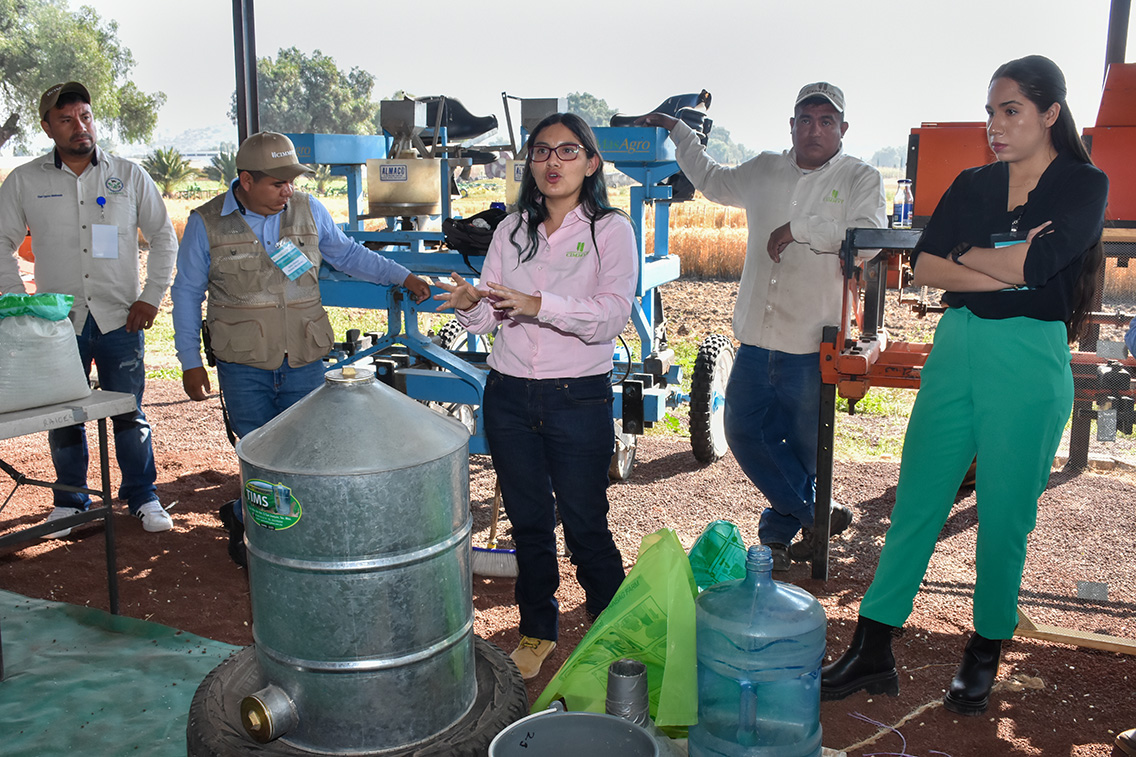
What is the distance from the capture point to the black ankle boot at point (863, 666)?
10.1 ft

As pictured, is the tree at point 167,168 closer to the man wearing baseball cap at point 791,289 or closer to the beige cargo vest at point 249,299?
the beige cargo vest at point 249,299

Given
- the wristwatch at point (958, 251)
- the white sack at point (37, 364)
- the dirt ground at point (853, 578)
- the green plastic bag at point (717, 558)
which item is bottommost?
the dirt ground at point (853, 578)

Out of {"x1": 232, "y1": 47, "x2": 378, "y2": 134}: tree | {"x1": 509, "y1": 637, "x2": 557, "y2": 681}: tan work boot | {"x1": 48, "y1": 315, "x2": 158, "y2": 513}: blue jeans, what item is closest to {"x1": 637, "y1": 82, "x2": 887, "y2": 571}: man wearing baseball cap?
{"x1": 509, "y1": 637, "x2": 557, "y2": 681}: tan work boot

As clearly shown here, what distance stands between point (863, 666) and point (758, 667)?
A: 2.51 feet

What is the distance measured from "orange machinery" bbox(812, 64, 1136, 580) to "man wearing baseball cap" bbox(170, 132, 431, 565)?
2165mm

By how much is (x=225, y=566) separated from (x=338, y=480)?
8.41ft

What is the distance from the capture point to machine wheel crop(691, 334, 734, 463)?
18.8 ft

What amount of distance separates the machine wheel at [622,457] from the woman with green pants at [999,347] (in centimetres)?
255

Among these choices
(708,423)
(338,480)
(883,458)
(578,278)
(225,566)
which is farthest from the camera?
(883,458)

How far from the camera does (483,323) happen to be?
3.03 m

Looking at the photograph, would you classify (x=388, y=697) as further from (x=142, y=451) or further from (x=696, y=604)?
(x=142, y=451)

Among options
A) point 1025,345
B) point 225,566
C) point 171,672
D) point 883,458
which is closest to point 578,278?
point 1025,345

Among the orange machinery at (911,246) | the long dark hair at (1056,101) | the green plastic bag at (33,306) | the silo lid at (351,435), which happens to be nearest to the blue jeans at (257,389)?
the green plastic bag at (33,306)

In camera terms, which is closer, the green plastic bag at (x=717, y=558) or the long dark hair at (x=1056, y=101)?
the long dark hair at (x=1056, y=101)
